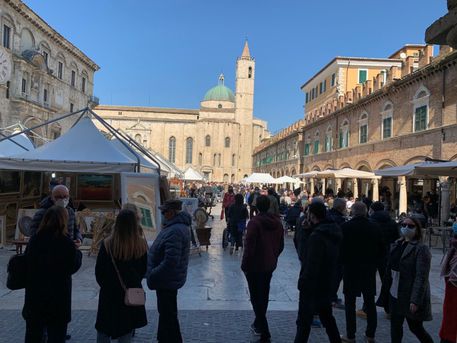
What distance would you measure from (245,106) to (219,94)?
11143mm

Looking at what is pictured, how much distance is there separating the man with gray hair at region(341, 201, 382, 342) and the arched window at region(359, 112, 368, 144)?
68.5 feet

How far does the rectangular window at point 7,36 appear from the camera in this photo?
90.2ft

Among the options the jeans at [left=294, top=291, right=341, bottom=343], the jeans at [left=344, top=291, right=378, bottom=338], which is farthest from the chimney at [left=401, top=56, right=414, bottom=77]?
the jeans at [left=294, top=291, right=341, bottom=343]

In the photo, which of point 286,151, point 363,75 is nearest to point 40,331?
point 363,75

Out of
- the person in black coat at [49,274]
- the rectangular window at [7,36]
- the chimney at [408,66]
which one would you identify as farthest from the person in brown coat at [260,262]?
the rectangular window at [7,36]

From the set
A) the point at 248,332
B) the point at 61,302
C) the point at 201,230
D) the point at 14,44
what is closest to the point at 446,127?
the point at 201,230

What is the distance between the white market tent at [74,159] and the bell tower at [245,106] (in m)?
76.5

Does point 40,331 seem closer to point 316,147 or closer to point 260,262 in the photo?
point 260,262

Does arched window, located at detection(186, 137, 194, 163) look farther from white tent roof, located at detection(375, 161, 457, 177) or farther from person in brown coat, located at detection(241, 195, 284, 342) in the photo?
person in brown coat, located at detection(241, 195, 284, 342)

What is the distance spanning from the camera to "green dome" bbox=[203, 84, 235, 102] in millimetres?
99562

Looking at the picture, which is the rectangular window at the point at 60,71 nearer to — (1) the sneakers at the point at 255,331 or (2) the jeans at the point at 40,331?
(1) the sneakers at the point at 255,331

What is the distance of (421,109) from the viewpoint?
63.5 ft

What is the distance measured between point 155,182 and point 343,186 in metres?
21.4

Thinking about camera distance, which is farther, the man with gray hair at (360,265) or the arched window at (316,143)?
the arched window at (316,143)
